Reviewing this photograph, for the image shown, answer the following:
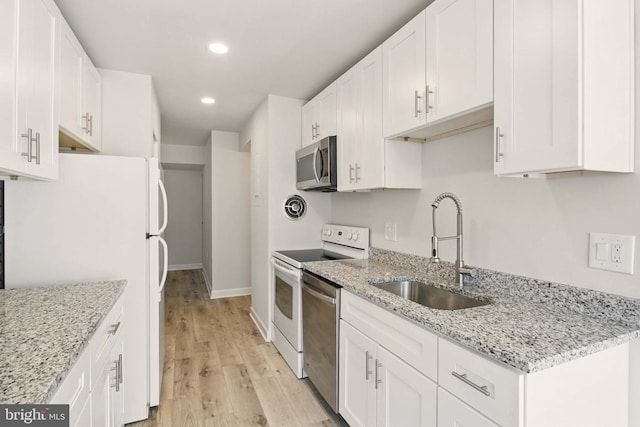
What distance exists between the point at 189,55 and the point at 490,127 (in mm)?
2055

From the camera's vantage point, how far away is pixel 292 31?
2.09 metres

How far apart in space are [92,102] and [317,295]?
6.78ft

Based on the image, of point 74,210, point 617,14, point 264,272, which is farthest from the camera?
point 264,272

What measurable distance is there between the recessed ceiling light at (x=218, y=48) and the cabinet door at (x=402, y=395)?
6.91ft

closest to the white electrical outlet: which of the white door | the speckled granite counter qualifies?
the speckled granite counter

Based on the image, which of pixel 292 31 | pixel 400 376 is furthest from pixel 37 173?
pixel 400 376

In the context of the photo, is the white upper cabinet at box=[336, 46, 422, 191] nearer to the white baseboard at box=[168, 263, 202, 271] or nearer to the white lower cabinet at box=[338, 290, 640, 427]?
the white lower cabinet at box=[338, 290, 640, 427]

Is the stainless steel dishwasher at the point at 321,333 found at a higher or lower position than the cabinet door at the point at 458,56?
lower

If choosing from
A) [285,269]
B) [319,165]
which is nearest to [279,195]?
[319,165]

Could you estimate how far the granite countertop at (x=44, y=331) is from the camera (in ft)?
2.69

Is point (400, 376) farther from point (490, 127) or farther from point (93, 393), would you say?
point (490, 127)

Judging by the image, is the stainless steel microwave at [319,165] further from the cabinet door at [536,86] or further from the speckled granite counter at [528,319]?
the cabinet door at [536,86]

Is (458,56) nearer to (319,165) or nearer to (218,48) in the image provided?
(319,165)

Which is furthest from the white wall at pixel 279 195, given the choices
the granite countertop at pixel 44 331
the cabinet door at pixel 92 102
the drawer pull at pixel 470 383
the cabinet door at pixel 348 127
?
the drawer pull at pixel 470 383
